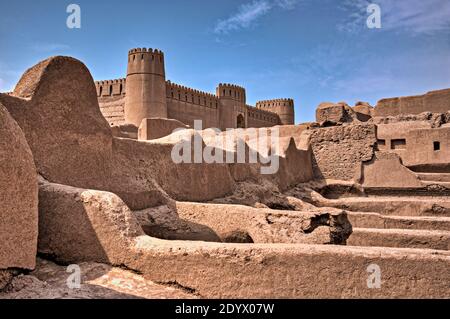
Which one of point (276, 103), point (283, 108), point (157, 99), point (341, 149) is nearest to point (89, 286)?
point (341, 149)

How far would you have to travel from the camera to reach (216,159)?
21.1 ft

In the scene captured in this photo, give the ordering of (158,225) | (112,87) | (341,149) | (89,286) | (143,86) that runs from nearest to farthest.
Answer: (89,286) → (158,225) → (341,149) → (143,86) → (112,87)

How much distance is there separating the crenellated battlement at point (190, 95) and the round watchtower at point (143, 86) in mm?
2043

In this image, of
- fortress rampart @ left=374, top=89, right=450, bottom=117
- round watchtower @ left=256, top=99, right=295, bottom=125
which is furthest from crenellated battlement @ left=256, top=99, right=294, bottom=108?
fortress rampart @ left=374, top=89, right=450, bottom=117

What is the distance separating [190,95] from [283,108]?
47.4ft

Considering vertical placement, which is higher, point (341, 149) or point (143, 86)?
point (143, 86)

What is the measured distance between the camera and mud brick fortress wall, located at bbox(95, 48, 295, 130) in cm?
2797

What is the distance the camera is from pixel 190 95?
106 ft

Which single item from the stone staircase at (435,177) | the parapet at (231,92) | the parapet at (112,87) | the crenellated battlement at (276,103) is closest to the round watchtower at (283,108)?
the crenellated battlement at (276,103)

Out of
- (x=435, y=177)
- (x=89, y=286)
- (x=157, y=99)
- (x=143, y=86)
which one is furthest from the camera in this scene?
(x=157, y=99)

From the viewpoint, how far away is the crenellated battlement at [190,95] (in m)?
30.5

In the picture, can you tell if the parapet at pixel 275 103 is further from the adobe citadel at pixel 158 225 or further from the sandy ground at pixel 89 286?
the sandy ground at pixel 89 286

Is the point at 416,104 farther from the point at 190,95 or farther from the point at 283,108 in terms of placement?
the point at 283,108
